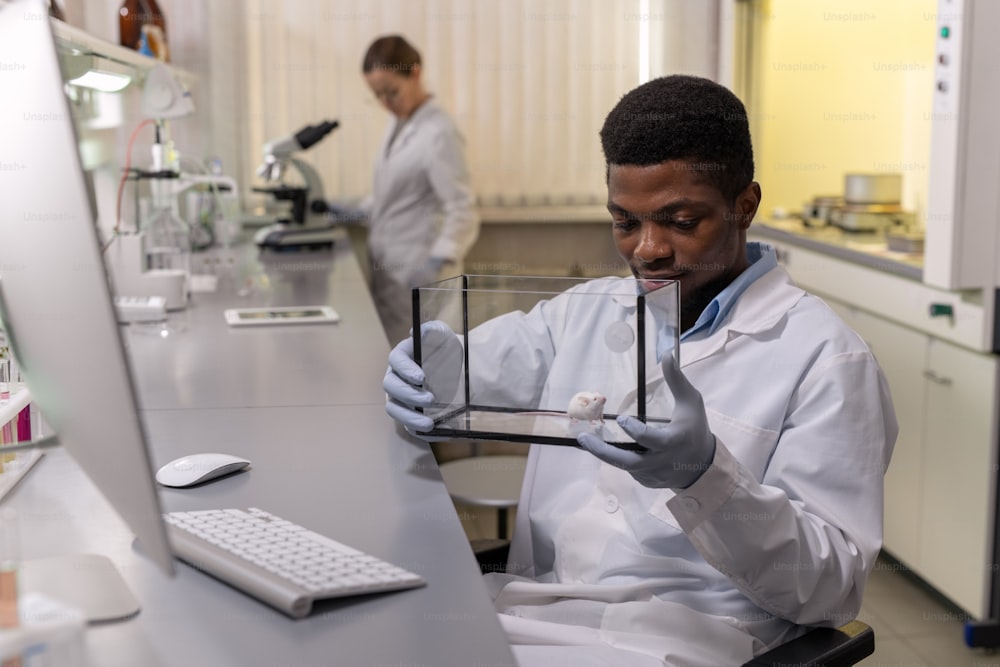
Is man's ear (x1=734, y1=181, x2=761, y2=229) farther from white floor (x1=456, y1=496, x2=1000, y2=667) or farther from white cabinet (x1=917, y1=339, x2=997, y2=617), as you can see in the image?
white cabinet (x1=917, y1=339, x2=997, y2=617)

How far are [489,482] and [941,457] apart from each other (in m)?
1.20

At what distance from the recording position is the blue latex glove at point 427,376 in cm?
128

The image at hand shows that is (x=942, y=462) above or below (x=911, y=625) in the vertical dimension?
above

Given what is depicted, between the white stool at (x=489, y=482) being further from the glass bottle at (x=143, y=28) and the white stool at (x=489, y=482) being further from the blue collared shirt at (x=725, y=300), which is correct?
the glass bottle at (x=143, y=28)

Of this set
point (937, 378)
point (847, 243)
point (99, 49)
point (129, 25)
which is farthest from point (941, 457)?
point (129, 25)

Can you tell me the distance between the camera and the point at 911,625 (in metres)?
2.45

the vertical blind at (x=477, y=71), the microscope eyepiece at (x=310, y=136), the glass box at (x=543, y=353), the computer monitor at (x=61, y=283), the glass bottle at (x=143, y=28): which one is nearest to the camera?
the computer monitor at (x=61, y=283)

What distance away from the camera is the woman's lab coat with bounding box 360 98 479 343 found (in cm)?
369

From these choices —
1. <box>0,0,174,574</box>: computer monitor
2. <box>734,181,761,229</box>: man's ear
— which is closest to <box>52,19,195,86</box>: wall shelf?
<box>0,0,174,574</box>: computer monitor

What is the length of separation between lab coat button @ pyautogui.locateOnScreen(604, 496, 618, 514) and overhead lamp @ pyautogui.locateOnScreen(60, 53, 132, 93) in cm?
133

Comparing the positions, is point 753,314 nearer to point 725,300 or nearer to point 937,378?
point 725,300

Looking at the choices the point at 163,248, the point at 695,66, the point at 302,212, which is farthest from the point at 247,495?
the point at 695,66

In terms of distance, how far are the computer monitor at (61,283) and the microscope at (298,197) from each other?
9.46 feet

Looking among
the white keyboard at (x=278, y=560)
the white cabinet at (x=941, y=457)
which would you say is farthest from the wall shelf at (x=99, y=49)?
the white cabinet at (x=941, y=457)
